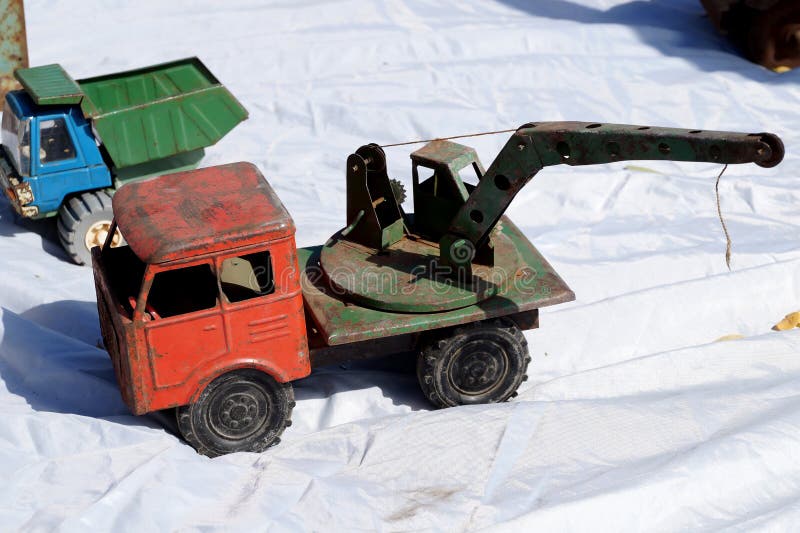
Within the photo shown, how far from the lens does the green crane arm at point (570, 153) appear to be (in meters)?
5.12

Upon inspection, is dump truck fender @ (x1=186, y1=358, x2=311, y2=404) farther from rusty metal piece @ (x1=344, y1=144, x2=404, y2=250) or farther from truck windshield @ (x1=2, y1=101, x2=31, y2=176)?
truck windshield @ (x1=2, y1=101, x2=31, y2=176)

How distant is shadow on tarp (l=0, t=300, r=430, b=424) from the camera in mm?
6312

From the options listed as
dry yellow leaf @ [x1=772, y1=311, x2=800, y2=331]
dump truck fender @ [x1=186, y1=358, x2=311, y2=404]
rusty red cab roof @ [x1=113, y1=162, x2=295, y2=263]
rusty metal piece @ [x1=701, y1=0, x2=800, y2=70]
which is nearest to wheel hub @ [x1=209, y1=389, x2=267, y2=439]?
dump truck fender @ [x1=186, y1=358, x2=311, y2=404]

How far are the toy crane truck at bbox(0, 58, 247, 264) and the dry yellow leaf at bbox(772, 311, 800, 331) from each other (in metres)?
4.88

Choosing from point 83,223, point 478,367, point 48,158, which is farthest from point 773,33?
point 48,158

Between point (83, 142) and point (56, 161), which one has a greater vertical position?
point (83, 142)

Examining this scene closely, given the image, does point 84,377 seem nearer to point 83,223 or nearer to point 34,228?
point 83,223

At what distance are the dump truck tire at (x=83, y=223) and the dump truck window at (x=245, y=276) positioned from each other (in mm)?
2364

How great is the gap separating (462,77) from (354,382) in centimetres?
544

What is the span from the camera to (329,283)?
621cm

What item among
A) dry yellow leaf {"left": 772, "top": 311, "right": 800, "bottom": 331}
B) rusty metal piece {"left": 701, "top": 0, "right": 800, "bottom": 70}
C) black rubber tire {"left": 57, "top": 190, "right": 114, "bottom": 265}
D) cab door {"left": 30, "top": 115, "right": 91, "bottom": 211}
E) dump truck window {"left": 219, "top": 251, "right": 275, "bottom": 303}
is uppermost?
rusty metal piece {"left": 701, "top": 0, "right": 800, "bottom": 70}

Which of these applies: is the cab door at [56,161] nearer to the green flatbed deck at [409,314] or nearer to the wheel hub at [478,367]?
the green flatbed deck at [409,314]

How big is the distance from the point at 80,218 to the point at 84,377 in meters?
2.14

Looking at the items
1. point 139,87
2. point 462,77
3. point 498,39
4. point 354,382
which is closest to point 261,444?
point 354,382
